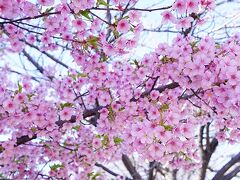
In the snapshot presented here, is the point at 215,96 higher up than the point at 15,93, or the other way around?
the point at 15,93

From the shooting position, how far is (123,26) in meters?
3.07

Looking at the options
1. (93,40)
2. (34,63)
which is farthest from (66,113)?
(34,63)

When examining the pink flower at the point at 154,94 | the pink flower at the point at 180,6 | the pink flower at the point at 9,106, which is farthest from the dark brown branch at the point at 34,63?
the pink flower at the point at 180,6

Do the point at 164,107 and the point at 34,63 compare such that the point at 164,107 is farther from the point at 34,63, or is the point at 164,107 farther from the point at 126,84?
the point at 34,63

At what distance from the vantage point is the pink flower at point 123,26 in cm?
305

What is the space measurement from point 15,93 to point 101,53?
0.94 m

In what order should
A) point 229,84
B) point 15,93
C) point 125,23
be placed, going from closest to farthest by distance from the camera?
point 229,84 < point 125,23 < point 15,93

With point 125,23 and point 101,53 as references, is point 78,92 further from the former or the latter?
point 125,23

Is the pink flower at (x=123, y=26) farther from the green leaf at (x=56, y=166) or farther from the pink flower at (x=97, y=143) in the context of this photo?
the green leaf at (x=56, y=166)

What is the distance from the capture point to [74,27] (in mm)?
3209

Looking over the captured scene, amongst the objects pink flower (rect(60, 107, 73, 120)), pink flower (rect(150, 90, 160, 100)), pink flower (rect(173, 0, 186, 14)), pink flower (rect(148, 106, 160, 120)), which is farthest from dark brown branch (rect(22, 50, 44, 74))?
pink flower (rect(173, 0, 186, 14))

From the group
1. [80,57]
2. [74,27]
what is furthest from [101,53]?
[74,27]

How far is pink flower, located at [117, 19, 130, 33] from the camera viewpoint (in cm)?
305

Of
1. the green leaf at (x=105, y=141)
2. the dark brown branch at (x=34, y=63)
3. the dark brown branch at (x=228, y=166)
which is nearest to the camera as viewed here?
the green leaf at (x=105, y=141)
